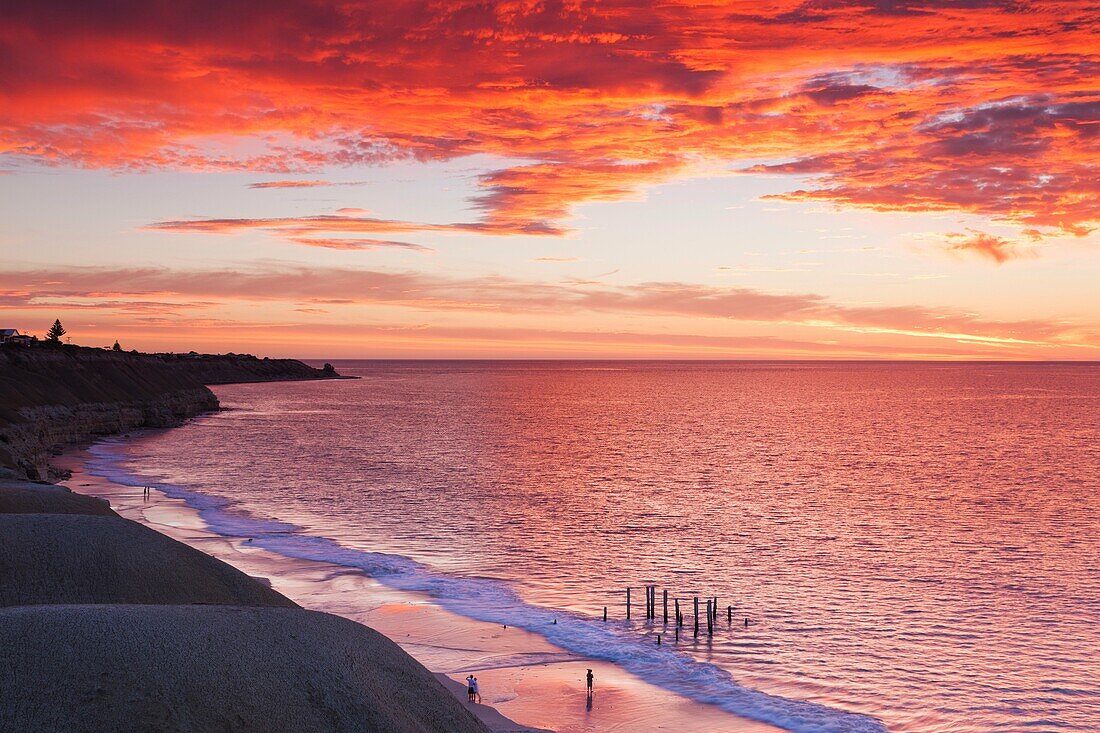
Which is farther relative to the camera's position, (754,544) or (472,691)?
(754,544)

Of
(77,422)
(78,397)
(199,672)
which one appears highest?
(78,397)

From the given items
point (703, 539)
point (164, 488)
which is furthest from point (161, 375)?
point (703, 539)

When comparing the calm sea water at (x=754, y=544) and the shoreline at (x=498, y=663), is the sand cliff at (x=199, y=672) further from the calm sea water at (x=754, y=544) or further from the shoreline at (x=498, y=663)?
the calm sea water at (x=754, y=544)

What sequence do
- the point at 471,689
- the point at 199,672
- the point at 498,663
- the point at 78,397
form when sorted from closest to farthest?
1. the point at 199,672
2. the point at 471,689
3. the point at 498,663
4. the point at 78,397

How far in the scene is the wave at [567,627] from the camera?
28031 millimetres

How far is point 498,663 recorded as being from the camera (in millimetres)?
31844

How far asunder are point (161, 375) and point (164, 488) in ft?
339

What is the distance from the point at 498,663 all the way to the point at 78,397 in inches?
4197

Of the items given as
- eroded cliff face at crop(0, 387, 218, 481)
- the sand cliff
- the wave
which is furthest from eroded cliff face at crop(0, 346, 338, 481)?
the sand cliff

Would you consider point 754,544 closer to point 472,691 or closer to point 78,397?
point 472,691

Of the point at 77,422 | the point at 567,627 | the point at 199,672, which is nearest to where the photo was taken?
the point at 199,672

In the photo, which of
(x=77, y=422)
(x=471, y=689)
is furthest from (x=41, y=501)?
(x=77, y=422)

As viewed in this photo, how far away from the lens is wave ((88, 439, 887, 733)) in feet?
92.0

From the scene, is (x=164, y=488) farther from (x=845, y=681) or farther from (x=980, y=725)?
(x=980, y=725)
